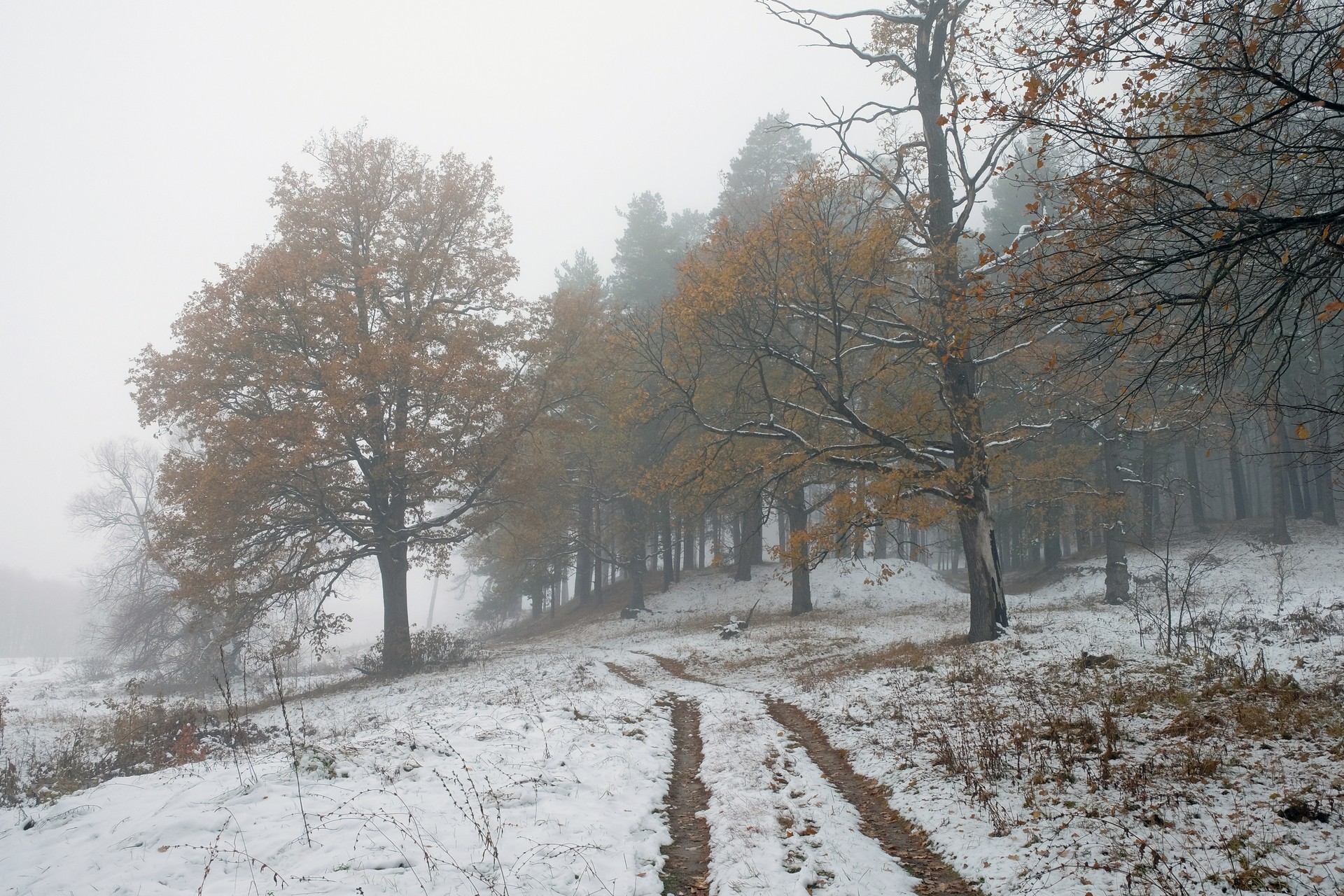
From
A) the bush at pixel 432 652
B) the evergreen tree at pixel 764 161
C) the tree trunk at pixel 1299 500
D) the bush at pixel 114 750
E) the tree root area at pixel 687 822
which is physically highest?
the evergreen tree at pixel 764 161

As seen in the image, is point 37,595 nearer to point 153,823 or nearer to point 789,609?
point 789,609

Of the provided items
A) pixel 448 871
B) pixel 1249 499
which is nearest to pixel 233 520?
pixel 448 871

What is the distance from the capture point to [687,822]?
6176mm

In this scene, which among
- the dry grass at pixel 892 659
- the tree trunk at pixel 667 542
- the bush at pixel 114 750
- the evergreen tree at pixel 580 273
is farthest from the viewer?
the evergreen tree at pixel 580 273

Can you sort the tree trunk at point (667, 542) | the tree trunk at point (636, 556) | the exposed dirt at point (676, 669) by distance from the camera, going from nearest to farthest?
the exposed dirt at point (676, 669)
the tree trunk at point (636, 556)
the tree trunk at point (667, 542)

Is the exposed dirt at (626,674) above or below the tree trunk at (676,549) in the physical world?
below

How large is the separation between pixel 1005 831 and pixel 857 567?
27.6 metres

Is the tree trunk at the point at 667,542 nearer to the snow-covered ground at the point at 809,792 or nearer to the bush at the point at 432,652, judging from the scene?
the bush at the point at 432,652

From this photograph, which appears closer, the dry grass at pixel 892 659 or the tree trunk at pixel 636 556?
the dry grass at pixel 892 659

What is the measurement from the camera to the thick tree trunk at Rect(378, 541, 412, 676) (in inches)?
782

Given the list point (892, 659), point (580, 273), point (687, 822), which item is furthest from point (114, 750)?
point (580, 273)

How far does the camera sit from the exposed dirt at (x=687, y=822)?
4.97 meters

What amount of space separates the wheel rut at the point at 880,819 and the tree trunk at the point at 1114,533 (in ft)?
51.1

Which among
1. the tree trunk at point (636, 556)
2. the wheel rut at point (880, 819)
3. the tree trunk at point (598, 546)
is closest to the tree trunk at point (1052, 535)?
the tree trunk at point (636, 556)
